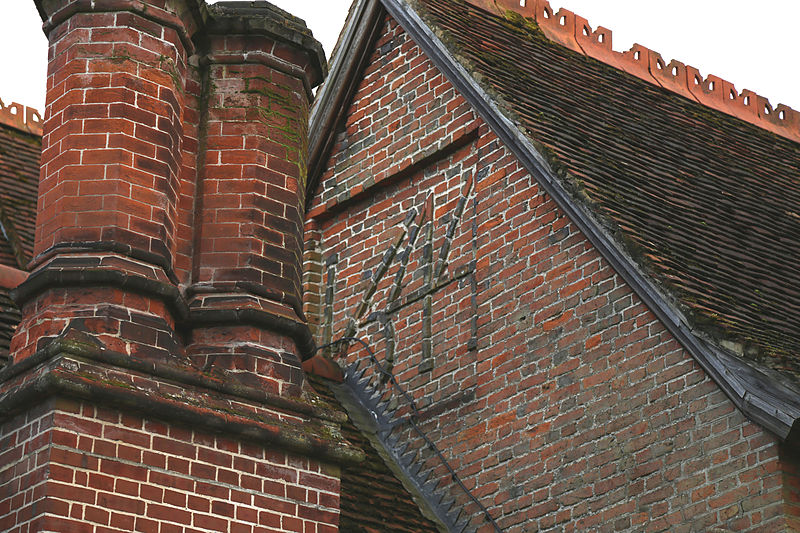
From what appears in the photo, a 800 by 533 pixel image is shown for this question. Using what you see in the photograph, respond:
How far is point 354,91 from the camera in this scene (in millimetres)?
13141

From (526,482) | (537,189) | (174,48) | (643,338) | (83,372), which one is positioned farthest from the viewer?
(537,189)

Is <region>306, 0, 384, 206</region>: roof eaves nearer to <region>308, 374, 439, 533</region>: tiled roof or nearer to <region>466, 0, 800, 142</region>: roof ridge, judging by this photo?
<region>466, 0, 800, 142</region>: roof ridge

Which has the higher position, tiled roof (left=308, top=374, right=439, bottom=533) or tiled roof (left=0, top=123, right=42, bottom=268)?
tiled roof (left=0, top=123, right=42, bottom=268)

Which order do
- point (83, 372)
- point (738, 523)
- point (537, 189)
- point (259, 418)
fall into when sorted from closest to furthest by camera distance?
point (83, 372), point (259, 418), point (738, 523), point (537, 189)

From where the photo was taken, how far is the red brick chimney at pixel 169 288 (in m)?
6.43

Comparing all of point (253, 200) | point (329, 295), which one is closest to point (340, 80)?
point (329, 295)

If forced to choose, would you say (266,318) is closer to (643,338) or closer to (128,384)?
(128,384)

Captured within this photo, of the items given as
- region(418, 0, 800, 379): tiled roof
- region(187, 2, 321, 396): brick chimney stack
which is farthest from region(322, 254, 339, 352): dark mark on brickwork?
region(187, 2, 321, 396): brick chimney stack

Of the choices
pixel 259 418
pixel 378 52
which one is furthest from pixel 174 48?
pixel 378 52

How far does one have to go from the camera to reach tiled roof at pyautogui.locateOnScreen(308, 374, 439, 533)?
9352 mm

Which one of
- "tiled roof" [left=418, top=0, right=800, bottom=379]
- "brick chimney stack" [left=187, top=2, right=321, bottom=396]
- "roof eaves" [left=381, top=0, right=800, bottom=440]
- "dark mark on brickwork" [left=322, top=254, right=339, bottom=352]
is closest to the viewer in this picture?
"brick chimney stack" [left=187, top=2, right=321, bottom=396]

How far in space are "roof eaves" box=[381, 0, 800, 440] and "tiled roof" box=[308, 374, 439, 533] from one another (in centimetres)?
236

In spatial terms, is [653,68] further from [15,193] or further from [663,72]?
[15,193]

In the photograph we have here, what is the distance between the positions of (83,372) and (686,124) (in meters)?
8.13
